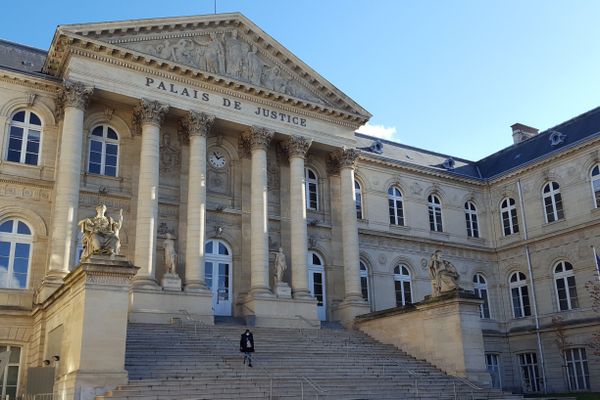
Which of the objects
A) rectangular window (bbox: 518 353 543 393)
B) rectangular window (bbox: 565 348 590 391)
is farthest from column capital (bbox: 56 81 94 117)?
rectangular window (bbox: 518 353 543 393)

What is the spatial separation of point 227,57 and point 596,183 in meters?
20.9

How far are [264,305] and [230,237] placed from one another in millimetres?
3754

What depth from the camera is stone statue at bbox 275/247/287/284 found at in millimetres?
28578

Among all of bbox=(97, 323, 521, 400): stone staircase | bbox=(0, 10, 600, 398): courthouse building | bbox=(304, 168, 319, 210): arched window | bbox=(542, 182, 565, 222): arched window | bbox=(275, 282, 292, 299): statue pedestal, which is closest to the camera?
bbox=(97, 323, 521, 400): stone staircase

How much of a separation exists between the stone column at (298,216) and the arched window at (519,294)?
15621mm

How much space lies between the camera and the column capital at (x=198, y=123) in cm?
2772

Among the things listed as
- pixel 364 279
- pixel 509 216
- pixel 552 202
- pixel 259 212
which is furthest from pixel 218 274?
pixel 552 202

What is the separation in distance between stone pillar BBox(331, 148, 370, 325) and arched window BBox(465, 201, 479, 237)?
11.5 m

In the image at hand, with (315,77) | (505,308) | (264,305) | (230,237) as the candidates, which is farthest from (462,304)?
(505,308)

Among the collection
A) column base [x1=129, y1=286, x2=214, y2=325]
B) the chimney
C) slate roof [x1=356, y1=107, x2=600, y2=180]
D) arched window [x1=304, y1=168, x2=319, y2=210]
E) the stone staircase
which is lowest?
the stone staircase

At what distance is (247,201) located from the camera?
98.4ft

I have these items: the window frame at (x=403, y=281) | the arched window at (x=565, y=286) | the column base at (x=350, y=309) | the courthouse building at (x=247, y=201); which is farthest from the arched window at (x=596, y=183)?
the column base at (x=350, y=309)

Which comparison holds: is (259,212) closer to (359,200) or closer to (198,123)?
(198,123)

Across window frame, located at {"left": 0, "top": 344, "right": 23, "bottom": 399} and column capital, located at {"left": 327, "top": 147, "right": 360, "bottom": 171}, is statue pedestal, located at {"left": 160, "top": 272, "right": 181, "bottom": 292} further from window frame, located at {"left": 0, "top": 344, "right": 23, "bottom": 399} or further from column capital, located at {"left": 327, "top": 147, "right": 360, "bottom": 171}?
column capital, located at {"left": 327, "top": 147, "right": 360, "bottom": 171}
